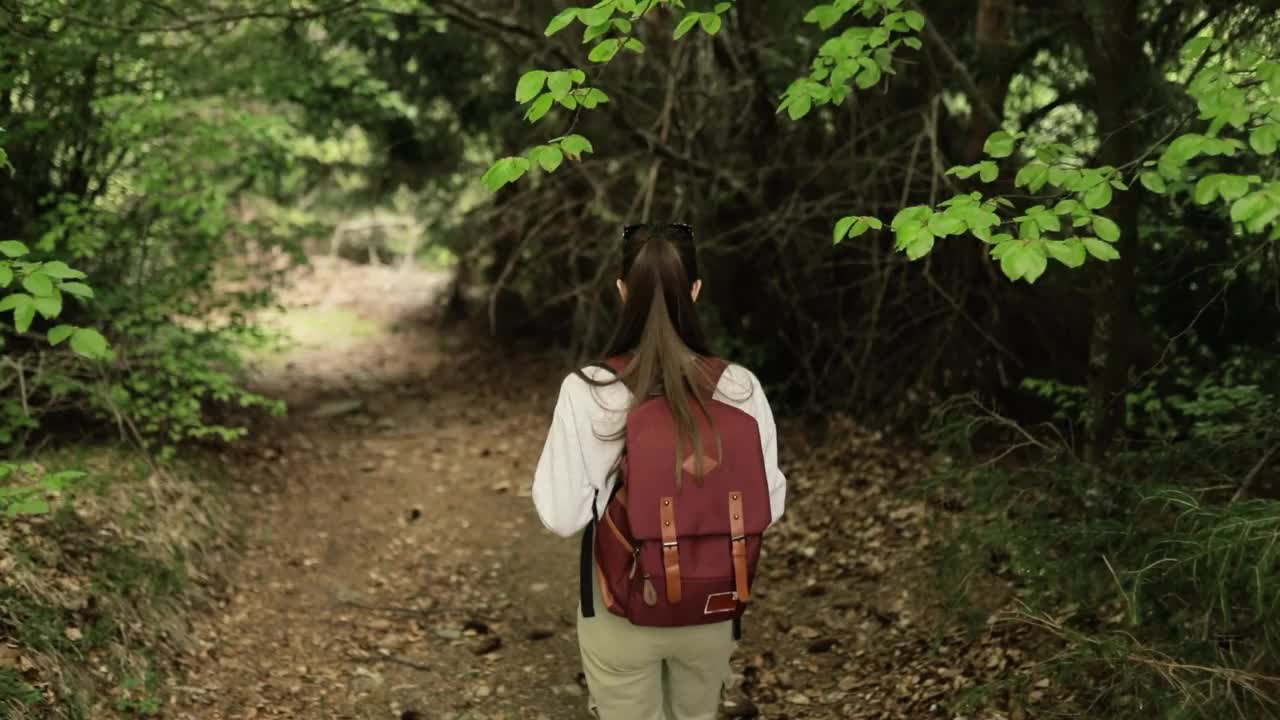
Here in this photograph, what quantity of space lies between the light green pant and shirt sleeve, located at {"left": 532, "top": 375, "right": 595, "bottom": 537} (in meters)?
0.31

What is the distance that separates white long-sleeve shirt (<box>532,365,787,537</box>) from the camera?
8.87 feet

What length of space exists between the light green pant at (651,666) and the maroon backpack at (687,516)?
117 millimetres

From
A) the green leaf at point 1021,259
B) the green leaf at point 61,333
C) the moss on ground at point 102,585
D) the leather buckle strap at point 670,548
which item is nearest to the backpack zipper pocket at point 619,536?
the leather buckle strap at point 670,548

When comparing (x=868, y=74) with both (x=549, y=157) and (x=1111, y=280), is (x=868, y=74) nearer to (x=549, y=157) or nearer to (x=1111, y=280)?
(x=549, y=157)

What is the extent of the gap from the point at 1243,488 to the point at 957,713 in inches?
55.6

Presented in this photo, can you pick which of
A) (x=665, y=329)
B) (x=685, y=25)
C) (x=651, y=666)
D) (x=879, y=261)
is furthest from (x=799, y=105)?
(x=879, y=261)

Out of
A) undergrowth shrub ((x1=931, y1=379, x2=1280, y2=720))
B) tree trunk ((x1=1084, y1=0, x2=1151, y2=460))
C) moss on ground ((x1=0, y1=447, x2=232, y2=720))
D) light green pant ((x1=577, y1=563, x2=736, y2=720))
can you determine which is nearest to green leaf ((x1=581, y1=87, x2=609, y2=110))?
light green pant ((x1=577, y1=563, x2=736, y2=720))

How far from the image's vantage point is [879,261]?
22.2ft

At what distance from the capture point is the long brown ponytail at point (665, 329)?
2.64m

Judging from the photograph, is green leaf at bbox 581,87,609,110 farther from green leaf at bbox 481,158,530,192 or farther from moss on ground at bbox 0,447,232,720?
moss on ground at bbox 0,447,232,720

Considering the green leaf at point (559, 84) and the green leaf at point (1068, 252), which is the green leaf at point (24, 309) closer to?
the green leaf at point (559, 84)

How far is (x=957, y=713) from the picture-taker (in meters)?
4.02

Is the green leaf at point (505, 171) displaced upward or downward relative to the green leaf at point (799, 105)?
downward

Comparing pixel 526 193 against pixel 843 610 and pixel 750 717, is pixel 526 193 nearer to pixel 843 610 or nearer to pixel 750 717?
pixel 843 610
